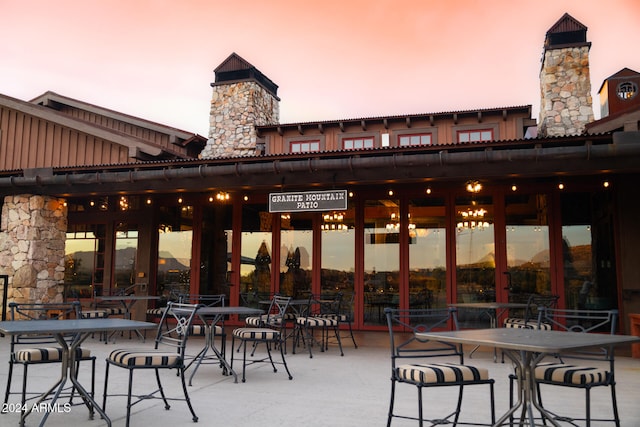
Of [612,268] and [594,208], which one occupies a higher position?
[594,208]

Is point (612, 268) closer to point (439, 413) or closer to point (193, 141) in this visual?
point (439, 413)

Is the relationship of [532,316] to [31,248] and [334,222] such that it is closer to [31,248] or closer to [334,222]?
[334,222]

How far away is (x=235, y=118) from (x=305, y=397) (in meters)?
11.9

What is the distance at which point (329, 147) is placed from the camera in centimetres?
1342

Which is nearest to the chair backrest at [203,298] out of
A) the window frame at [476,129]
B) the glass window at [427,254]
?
the glass window at [427,254]

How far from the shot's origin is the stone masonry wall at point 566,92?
13.0 m

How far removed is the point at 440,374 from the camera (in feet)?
10.6

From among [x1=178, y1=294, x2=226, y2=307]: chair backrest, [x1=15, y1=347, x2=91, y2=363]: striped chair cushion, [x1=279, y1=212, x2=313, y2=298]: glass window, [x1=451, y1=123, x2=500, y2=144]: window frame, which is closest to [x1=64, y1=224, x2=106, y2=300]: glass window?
[x1=178, y1=294, x2=226, y2=307]: chair backrest

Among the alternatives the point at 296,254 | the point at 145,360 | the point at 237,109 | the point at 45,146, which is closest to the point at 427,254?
the point at 296,254

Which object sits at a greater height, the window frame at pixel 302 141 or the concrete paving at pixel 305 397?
the window frame at pixel 302 141

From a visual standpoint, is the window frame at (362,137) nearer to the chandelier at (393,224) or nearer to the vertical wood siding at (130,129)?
the chandelier at (393,224)

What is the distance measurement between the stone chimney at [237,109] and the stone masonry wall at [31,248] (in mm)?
6053

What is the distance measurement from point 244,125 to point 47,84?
9.56 meters

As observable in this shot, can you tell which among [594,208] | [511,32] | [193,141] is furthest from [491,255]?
[511,32]
